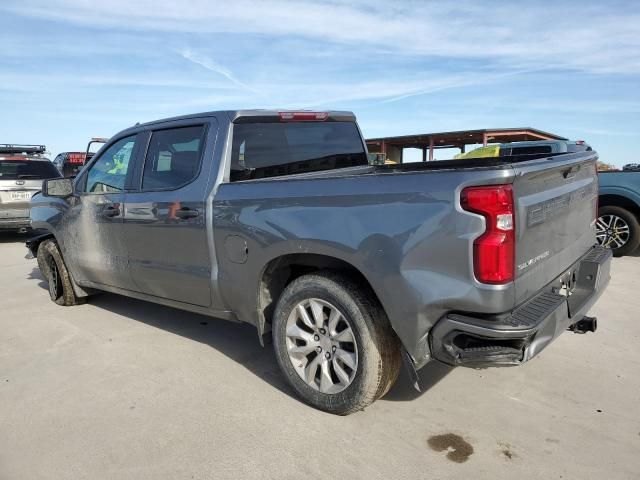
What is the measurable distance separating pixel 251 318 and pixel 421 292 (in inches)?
53.7

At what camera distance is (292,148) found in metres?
3.96

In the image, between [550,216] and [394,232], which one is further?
[550,216]

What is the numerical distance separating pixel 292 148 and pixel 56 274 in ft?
10.8

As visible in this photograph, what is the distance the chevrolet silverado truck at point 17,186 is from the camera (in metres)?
9.76

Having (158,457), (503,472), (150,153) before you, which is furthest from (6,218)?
(503,472)

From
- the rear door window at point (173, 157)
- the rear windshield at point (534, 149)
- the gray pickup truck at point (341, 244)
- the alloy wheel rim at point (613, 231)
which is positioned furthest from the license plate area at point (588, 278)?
the rear windshield at point (534, 149)

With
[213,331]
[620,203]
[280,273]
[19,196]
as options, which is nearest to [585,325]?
[280,273]

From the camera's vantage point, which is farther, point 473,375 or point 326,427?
point 473,375

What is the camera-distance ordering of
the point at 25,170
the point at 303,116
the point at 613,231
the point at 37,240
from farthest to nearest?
the point at 25,170 < the point at 613,231 < the point at 37,240 < the point at 303,116

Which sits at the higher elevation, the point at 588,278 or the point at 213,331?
the point at 588,278

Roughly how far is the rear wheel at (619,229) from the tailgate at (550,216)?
466cm

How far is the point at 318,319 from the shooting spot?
3.05 m

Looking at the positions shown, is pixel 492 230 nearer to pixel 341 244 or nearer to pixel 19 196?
pixel 341 244

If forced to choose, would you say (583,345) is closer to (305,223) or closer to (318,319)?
(318,319)
